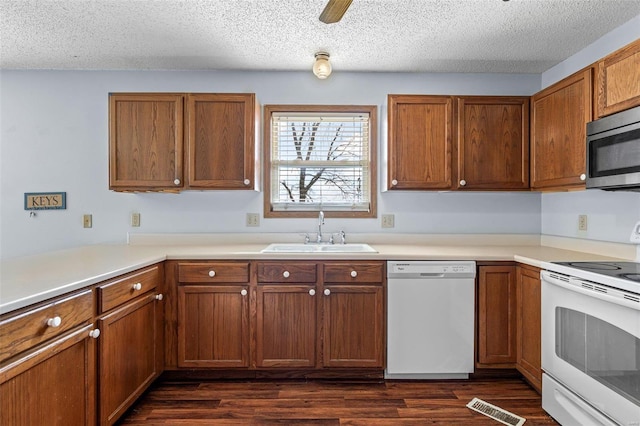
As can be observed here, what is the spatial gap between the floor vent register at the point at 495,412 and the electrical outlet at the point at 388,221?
4.40ft

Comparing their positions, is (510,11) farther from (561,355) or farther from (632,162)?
(561,355)

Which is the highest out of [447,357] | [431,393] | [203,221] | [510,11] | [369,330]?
[510,11]

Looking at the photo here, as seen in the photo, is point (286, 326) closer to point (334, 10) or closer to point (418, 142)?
point (418, 142)

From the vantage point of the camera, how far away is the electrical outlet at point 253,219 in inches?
111

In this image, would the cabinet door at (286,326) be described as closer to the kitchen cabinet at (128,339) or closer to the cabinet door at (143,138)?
the kitchen cabinet at (128,339)

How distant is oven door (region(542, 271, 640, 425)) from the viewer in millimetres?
1397

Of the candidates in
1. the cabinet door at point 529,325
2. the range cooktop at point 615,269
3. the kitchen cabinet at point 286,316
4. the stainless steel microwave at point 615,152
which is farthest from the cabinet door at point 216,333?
the stainless steel microwave at point 615,152

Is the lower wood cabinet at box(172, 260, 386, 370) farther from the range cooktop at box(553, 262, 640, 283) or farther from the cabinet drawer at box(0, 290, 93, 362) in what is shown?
the range cooktop at box(553, 262, 640, 283)

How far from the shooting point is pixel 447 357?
7.30 ft

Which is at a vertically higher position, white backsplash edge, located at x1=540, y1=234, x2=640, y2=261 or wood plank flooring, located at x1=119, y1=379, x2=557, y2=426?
white backsplash edge, located at x1=540, y1=234, x2=640, y2=261

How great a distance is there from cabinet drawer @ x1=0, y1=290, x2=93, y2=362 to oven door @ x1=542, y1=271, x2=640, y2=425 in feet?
7.42

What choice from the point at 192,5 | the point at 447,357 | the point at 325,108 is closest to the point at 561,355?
the point at 447,357

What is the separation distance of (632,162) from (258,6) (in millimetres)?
2127

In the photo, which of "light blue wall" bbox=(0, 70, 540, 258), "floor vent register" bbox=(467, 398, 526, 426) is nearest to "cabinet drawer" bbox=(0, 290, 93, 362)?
"light blue wall" bbox=(0, 70, 540, 258)
